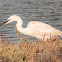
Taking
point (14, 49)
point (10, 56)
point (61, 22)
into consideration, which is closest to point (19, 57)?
Result: point (10, 56)

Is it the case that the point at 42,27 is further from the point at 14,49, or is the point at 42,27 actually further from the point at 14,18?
the point at 14,49

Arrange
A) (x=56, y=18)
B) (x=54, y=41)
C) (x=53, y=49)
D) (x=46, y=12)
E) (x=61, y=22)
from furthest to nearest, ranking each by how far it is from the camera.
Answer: (x=46, y=12) → (x=56, y=18) → (x=61, y=22) → (x=54, y=41) → (x=53, y=49)

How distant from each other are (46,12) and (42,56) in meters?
13.8

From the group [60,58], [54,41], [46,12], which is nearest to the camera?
[60,58]

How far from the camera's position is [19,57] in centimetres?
709

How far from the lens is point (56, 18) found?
18.0 meters

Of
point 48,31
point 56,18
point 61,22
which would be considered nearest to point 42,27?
point 48,31

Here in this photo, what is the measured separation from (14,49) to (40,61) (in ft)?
4.04

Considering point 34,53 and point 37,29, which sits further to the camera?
point 37,29

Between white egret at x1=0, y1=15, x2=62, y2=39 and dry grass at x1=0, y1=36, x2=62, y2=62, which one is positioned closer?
dry grass at x1=0, y1=36, x2=62, y2=62

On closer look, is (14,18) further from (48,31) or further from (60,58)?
(60,58)

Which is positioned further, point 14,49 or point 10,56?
point 14,49

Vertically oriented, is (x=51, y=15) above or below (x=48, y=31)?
below

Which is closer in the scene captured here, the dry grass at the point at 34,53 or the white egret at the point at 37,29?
the dry grass at the point at 34,53
